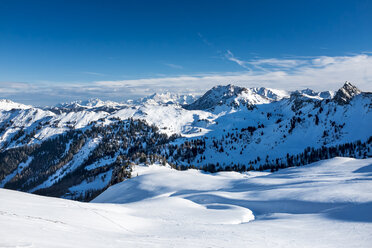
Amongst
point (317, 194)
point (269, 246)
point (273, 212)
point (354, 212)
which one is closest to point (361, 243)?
point (269, 246)

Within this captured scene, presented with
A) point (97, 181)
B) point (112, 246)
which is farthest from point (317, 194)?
point (97, 181)

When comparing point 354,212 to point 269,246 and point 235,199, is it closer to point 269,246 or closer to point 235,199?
point 269,246

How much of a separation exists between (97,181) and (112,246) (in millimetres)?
208142

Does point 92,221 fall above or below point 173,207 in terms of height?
above

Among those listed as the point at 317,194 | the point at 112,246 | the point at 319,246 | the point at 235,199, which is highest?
the point at 112,246

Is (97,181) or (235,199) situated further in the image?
(97,181)

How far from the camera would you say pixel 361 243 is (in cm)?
1313

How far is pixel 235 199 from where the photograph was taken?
32.3m

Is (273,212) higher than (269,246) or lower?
lower

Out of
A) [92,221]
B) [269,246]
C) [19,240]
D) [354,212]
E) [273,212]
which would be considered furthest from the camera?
[273,212]

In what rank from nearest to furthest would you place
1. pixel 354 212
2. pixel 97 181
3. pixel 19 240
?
pixel 19 240, pixel 354 212, pixel 97 181

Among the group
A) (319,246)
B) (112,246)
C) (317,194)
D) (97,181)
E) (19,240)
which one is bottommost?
(97,181)

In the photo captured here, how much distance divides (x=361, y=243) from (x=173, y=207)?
20.9 metres

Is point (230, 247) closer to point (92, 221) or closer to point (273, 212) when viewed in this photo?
point (92, 221)
